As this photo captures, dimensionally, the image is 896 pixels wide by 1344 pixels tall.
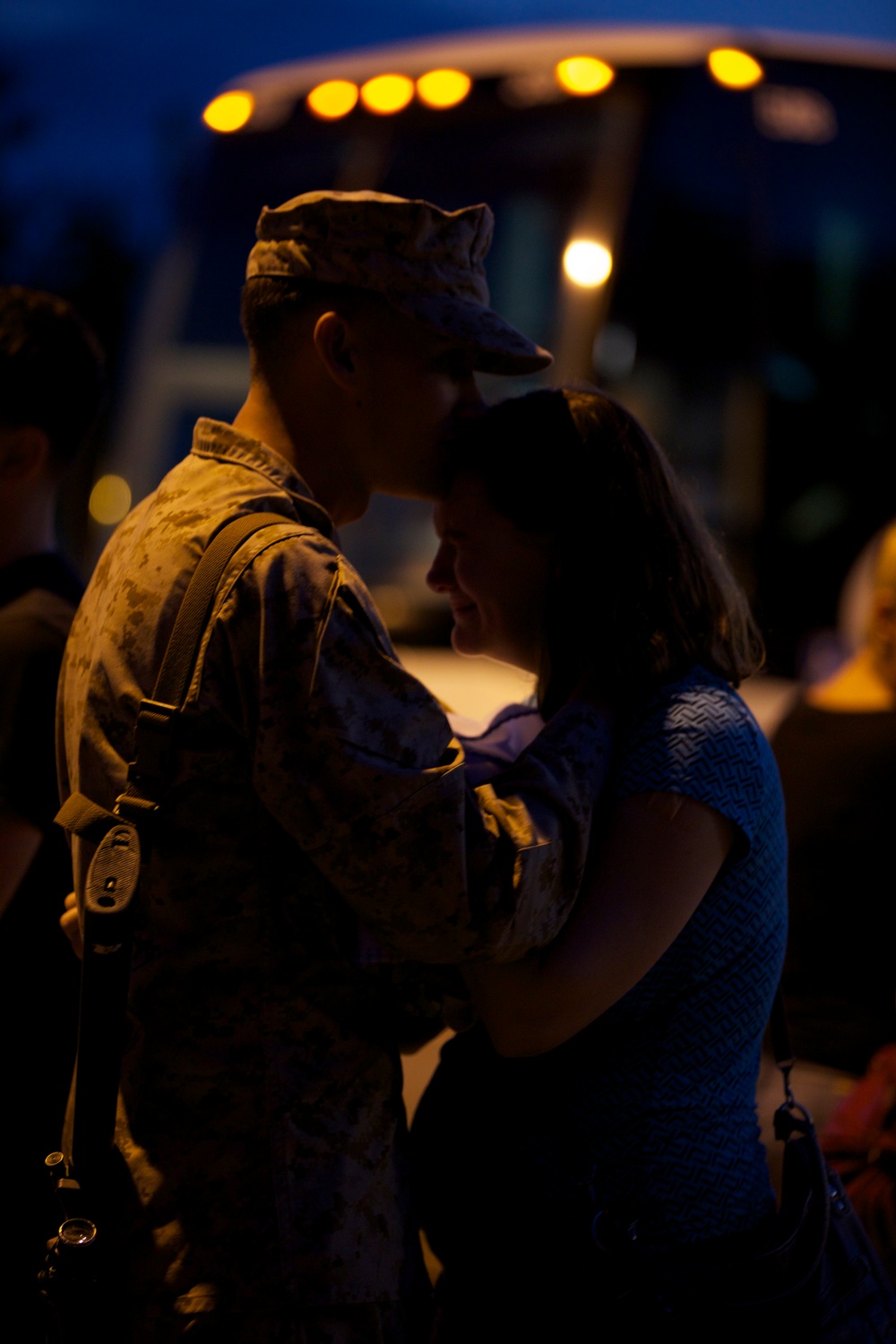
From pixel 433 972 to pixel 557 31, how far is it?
522 centimetres

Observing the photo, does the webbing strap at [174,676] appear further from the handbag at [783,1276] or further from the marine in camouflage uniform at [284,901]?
the handbag at [783,1276]

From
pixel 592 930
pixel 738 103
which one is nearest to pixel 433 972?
pixel 592 930

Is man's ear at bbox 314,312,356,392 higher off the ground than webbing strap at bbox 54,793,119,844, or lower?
higher

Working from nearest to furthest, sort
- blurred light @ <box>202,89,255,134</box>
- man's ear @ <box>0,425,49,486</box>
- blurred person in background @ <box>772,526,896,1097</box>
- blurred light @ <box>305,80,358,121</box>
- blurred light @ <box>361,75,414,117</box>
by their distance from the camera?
→ 1. man's ear @ <box>0,425,49,486</box>
2. blurred person in background @ <box>772,526,896,1097</box>
3. blurred light @ <box>361,75,414,117</box>
4. blurred light @ <box>305,80,358,121</box>
5. blurred light @ <box>202,89,255,134</box>

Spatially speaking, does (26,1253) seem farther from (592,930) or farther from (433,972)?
(592,930)

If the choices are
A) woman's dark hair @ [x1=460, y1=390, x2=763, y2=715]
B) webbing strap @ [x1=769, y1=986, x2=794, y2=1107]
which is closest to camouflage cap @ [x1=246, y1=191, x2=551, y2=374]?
woman's dark hair @ [x1=460, y1=390, x2=763, y2=715]

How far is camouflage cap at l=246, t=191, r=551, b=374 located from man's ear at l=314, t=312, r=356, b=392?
0.17ft

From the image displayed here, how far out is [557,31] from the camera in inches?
219

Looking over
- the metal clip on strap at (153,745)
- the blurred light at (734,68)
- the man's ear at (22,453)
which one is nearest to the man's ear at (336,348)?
the metal clip on strap at (153,745)

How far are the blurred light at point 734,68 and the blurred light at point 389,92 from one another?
134cm

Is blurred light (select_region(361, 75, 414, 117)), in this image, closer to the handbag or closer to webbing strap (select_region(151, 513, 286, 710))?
webbing strap (select_region(151, 513, 286, 710))

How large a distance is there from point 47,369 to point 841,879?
6.26 feet

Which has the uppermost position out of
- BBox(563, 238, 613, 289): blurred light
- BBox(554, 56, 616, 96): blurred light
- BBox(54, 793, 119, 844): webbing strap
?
BBox(554, 56, 616, 96): blurred light

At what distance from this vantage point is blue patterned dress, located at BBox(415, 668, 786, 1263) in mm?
1543
